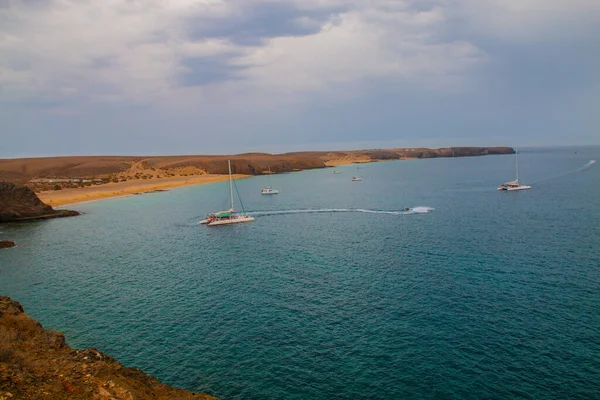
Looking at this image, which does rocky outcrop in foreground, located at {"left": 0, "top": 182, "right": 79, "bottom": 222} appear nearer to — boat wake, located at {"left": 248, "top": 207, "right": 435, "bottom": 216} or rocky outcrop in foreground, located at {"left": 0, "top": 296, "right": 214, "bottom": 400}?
boat wake, located at {"left": 248, "top": 207, "right": 435, "bottom": 216}

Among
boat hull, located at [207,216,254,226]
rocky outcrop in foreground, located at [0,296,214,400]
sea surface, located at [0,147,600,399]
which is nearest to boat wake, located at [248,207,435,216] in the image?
boat hull, located at [207,216,254,226]

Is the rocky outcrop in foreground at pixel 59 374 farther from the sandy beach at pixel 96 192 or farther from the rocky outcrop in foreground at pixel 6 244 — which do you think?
the sandy beach at pixel 96 192

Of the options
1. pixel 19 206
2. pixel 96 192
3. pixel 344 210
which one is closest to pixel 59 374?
pixel 344 210

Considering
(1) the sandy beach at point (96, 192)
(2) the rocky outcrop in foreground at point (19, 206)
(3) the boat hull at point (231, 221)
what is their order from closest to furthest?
(3) the boat hull at point (231, 221), (2) the rocky outcrop in foreground at point (19, 206), (1) the sandy beach at point (96, 192)

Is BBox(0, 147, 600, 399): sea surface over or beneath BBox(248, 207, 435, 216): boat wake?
beneath

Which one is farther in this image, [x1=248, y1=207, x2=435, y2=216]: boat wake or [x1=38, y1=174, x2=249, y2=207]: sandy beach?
[x1=38, y1=174, x2=249, y2=207]: sandy beach

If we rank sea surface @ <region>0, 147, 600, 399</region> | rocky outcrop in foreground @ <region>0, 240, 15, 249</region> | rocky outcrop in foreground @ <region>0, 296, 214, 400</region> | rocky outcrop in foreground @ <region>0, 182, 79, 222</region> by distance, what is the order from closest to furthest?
1. rocky outcrop in foreground @ <region>0, 296, 214, 400</region>
2. sea surface @ <region>0, 147, 600, 399</region>
3. rocky outcrop in foreground @ <region>0, 240, 15, 249</region>
4. rocky outcrop in foreground @ <region>0, 182, 79, 222</region>

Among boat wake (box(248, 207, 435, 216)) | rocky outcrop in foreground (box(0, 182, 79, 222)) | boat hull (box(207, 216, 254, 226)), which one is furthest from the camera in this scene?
rocky outcrop in foreground (box(0, 182, 79, 222))

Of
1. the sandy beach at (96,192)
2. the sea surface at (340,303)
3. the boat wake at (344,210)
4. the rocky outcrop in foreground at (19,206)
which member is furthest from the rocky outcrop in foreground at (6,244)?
the sandy beach at (96,192)

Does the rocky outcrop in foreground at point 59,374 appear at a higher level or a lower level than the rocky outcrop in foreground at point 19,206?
lower
